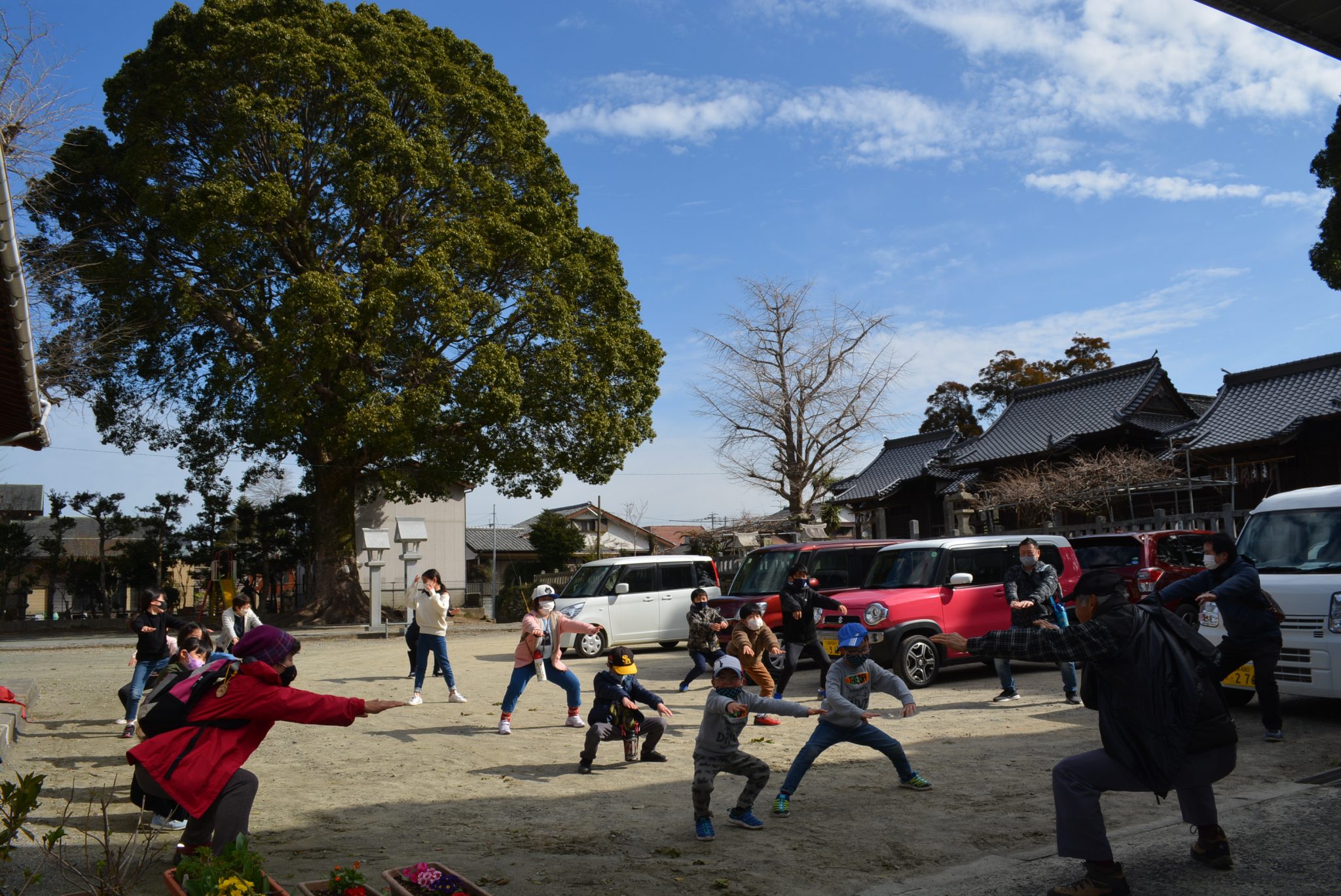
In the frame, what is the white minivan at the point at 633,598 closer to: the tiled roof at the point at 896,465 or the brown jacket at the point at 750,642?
the brown jacket at the point at 750,642

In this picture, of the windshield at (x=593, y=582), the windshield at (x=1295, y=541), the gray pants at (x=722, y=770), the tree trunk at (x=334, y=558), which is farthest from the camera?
the tree trunk at (x=334, y=558)

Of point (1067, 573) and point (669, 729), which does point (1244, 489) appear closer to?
point (1067, 573)

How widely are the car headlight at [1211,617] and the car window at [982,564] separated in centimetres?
397

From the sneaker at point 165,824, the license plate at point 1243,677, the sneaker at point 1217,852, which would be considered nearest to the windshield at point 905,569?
the license plate at point 1243,677

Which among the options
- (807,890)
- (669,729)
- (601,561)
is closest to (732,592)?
(601,561)

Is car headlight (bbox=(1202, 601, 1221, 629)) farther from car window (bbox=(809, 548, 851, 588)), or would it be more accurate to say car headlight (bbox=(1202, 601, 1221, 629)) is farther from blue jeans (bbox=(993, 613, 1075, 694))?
car window (bbox=(809, 548, 851, 588))

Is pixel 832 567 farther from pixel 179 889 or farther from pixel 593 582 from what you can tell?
pixel 179 889

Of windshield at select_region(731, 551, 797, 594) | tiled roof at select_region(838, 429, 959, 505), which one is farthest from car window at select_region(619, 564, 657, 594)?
tiled roof at select_region(838, 429, 959, 505)

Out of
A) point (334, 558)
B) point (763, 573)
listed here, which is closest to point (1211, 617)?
point (763, 573)

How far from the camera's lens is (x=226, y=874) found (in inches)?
139

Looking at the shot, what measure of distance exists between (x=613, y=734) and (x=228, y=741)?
162 inches

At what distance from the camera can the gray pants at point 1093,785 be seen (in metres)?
4.51

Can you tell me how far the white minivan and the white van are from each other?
34.3ft

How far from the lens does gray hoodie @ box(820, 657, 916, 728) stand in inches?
260
